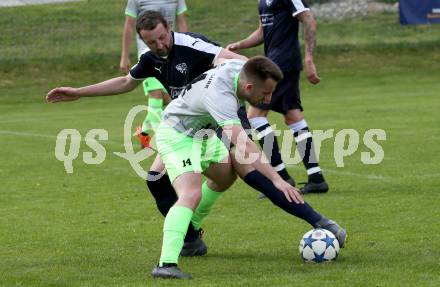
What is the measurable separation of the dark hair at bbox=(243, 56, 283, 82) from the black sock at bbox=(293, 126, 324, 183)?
3700 millimetres

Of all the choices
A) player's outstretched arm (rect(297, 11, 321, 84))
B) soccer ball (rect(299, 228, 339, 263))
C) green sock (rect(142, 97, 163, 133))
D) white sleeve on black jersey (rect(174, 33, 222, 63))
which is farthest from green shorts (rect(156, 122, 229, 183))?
green sock (rect(142, 97, 163, 133))

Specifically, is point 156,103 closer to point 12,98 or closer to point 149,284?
point 149,284

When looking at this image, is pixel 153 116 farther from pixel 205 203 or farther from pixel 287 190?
pixel 287 190

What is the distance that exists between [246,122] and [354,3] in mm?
24860

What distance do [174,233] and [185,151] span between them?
62cm

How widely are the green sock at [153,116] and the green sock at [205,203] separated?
6391mm

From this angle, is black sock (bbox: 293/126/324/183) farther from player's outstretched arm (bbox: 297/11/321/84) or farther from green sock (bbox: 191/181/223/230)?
green sock (bbox: 191/181/223/230)

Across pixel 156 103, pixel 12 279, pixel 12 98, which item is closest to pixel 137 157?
pixel 156 103

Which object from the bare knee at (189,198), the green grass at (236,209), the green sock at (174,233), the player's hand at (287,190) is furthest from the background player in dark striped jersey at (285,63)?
the player's hand at (287,190)

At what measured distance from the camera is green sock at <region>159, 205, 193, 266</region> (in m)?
6.36

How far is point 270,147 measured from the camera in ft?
33.4

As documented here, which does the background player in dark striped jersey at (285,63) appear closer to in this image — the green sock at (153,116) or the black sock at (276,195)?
the black sock at (276,195)

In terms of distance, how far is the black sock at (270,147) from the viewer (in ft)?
33.1

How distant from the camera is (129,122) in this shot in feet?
59.0
